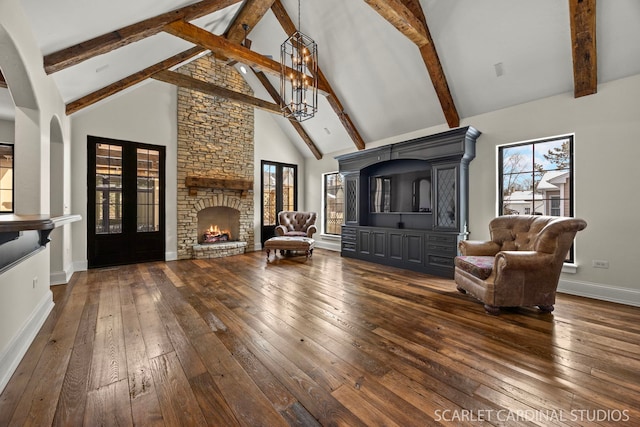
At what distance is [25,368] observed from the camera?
1902mm

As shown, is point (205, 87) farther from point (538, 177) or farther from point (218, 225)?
point (538, 177)

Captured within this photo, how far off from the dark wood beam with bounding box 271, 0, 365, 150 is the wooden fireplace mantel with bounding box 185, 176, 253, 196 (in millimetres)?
2858

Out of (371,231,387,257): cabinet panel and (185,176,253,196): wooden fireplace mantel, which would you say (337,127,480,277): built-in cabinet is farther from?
(185,176,253,196): wooden fireplace mantel

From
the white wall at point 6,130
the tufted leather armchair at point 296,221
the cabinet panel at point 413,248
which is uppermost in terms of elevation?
the white wall at point 6,130

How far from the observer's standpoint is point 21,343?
6.89 ft

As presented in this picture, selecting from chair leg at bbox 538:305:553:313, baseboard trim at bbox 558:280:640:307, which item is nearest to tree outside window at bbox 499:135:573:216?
baseboard trim at bbox 558:280:640:307

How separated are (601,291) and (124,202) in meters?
8.06

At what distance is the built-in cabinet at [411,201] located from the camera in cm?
464

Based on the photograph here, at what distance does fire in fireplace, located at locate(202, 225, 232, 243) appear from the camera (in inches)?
268

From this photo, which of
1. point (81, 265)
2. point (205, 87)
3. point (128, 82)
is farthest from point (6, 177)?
point (205, 87)

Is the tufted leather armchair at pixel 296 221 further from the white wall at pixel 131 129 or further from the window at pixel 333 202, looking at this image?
the white wall at pixel 131 129

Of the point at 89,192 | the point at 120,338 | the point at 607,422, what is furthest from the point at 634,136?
the point at 89,192

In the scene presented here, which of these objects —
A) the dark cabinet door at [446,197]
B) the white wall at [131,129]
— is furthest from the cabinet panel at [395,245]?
the white wall at [131,129]

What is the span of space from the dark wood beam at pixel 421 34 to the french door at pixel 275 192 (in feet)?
15.4
